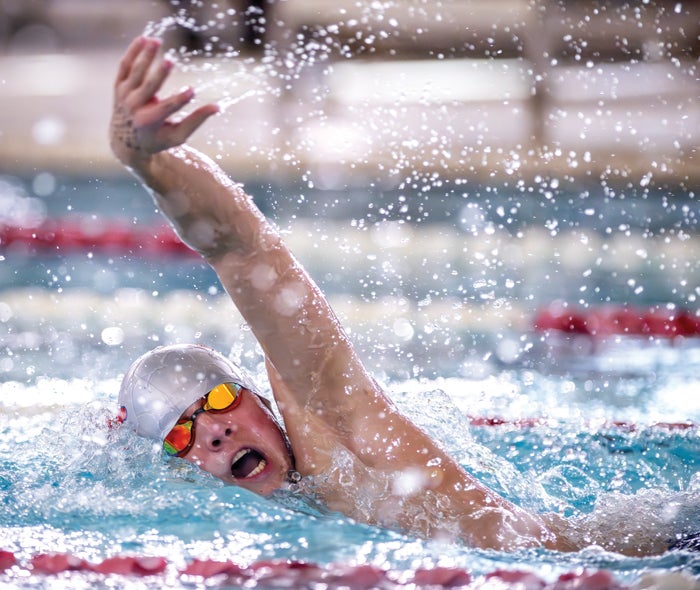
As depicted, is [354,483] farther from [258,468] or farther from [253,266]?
[253,266]

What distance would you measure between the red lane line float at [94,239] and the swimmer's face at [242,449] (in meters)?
3.14

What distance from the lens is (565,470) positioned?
237 centimetres

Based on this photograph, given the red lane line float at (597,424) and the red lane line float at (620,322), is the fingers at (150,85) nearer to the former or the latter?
the red lane line float at (597,424)

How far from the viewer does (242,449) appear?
1.68 meters

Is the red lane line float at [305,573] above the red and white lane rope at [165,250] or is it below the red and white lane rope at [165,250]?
below

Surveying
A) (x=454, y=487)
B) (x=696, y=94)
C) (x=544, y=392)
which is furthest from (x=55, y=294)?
(x=696, y=94)

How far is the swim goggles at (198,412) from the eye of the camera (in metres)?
1.70

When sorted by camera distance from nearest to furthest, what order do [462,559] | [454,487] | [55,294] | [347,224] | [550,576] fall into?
[550,576] → [462,559] → [454,487] → [55,294] → [347,224]

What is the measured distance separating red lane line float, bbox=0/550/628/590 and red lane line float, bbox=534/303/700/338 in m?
2.58

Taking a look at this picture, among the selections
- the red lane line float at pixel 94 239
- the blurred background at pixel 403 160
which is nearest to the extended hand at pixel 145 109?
the blurred background at pixel 403 160

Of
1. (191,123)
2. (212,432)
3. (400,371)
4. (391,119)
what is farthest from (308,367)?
(391,119)

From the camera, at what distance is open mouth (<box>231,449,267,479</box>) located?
1.68 metres

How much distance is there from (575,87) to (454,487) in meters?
6.28

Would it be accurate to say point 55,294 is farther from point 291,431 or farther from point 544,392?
point 291,431
